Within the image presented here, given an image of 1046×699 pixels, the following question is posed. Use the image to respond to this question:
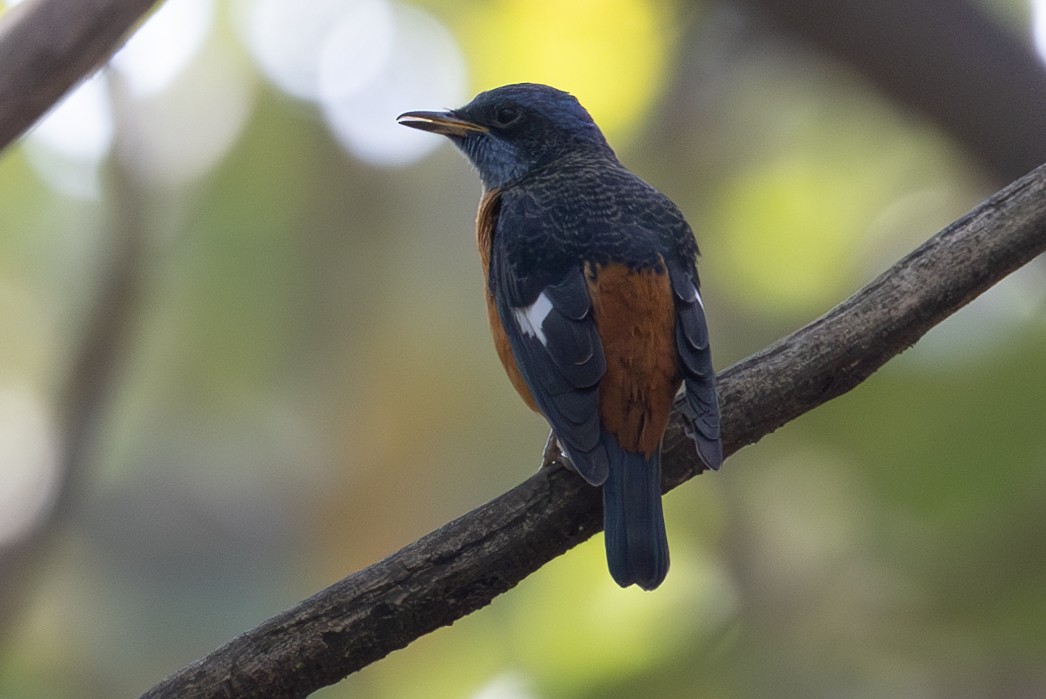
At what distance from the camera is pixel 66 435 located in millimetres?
5344

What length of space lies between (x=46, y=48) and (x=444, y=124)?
5.93 ft

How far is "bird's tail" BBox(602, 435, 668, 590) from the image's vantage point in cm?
306

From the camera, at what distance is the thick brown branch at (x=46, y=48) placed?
301cm

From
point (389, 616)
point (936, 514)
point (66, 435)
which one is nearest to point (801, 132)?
point (936, 514)

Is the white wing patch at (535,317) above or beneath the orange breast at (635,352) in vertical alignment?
above

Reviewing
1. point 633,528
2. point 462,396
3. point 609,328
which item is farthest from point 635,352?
point 462,396

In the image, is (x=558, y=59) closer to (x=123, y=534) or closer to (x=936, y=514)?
(x=936, y=514)

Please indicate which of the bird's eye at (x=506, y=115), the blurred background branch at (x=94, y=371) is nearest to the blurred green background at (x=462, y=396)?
the blurred background branch at (x=94, y=371)

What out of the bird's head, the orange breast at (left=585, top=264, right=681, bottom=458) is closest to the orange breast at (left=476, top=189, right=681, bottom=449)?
the orange breast at (left=585, top=264, right=681, bottom=458)

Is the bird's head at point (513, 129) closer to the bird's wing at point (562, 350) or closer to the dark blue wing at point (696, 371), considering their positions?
the bird's wing at point (562, 350)

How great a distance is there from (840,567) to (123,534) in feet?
19.3

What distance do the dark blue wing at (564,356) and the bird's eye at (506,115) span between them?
1.13 meters

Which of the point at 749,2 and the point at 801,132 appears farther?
the point at 801,132

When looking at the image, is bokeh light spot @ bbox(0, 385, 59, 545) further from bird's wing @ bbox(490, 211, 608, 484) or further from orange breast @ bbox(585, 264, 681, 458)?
orange breast @ bbox(585, 264, 681, 458)
